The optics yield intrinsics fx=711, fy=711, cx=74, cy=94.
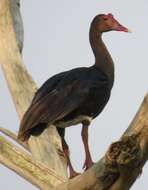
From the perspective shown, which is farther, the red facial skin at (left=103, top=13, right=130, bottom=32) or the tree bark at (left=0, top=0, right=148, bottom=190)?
the red facial skin at (left=103, top=13, right=130, bottom=32)

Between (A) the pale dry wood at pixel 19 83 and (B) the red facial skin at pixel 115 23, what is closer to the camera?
(A) the pale dry wood at pixel 19 83

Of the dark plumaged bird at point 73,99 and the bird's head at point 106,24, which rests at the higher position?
the bird's head at point 106,24

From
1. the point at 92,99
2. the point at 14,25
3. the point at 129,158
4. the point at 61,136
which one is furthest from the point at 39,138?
the point at 129,158

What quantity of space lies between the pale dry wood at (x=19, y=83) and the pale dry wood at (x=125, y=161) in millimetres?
1921

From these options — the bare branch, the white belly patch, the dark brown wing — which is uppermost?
the dark brown wing

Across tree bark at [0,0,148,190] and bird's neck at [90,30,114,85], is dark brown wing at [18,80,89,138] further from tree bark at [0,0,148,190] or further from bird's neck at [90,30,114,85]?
bird's neck at [90,30,114,85]

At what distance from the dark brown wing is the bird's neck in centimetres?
68

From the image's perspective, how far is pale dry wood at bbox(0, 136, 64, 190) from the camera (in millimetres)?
6074

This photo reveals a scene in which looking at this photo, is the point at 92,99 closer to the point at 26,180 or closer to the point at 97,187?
the point at 26,180

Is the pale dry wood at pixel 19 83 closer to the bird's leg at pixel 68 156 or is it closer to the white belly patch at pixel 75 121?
the bird's leg at pixel 68 156

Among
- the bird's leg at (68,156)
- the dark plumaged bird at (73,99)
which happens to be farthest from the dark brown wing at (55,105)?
the bird's leg at (68,156)

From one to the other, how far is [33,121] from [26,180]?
0.55 meters

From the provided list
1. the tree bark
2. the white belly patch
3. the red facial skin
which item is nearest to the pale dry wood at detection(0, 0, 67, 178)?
the tree bark

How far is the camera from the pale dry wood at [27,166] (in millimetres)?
6074
